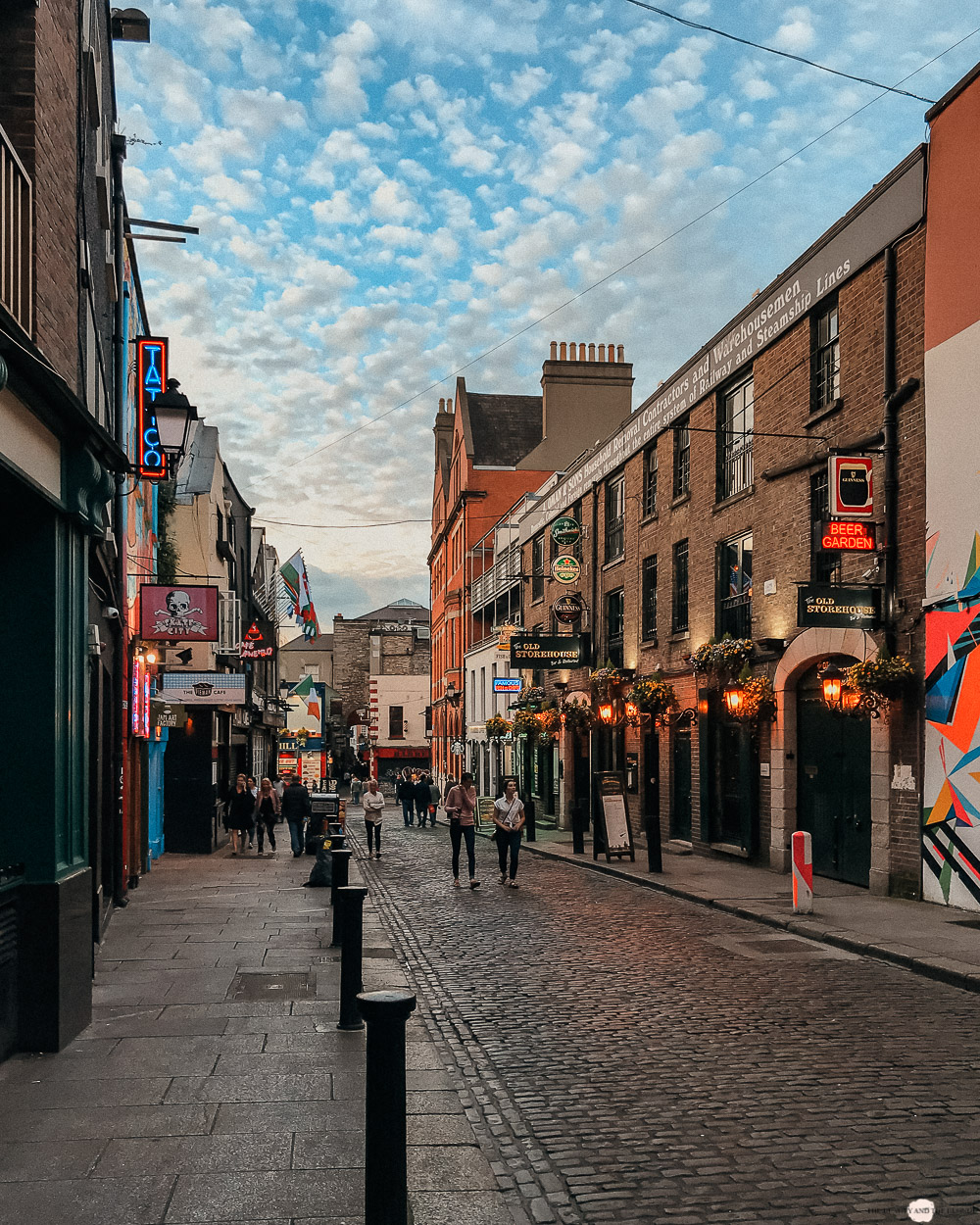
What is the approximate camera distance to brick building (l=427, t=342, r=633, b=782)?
151 feet

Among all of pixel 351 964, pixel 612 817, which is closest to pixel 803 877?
pixel 351 964

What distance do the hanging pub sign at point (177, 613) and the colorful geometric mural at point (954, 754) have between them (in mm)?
11110

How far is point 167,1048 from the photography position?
754cm

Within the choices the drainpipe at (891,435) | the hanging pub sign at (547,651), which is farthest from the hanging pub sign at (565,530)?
the drainpipe at (891,435)

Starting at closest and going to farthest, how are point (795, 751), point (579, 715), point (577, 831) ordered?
point (795, 751) → point (577, 831) → point (579, 715)

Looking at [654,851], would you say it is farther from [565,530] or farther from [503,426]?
[503,426]

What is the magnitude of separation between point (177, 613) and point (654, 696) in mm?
9887

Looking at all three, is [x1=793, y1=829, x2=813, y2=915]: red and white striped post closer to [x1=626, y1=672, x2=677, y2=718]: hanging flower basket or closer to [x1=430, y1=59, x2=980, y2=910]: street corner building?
[x1=430, y1=59, x2=980, y2=910]: street corner building

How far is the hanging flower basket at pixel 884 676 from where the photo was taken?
1435cm

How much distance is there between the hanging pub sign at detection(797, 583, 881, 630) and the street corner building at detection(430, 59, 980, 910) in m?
0.03

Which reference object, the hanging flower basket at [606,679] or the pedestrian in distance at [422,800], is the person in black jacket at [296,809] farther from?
the pedestrian in distance at [422,800]

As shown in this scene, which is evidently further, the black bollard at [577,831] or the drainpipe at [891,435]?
the black bollard at [577,831]

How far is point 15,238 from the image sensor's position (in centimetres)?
730

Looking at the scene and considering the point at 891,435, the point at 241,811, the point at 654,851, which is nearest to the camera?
the point at 891,435
